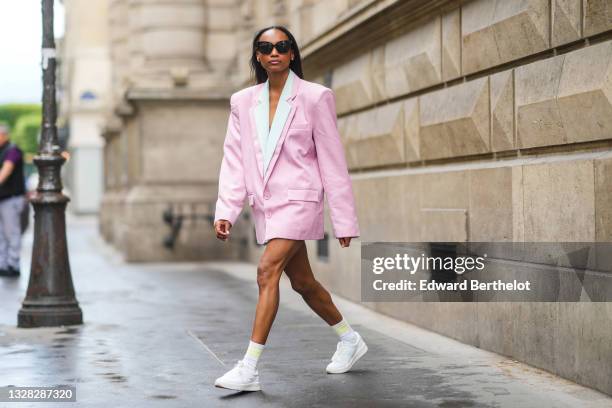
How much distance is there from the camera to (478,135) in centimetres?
861

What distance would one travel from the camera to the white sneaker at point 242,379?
6664 millimetres

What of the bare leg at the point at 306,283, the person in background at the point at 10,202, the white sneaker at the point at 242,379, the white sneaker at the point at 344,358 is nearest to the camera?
the white sneaker at the point at 242,379

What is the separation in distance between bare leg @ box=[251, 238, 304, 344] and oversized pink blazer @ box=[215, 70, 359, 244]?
0.24 ft

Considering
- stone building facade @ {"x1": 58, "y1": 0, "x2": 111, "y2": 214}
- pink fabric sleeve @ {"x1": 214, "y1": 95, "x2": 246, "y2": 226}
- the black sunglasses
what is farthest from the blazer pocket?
stone building facade @ {"x1": 58, "y1": 0, "x2": 111, "y2": 214}

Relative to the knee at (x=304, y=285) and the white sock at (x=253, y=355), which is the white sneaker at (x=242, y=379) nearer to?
the white sock at (x=253, y=355)

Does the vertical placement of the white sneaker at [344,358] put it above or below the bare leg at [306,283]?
below

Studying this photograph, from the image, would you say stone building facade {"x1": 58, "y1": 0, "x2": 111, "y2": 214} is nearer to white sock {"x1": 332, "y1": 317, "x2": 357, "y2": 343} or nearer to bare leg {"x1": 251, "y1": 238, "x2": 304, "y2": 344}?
white sock {"x1": 332, "y1": 317, "x2": 357, "y2": 343}

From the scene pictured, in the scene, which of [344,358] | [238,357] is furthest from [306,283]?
[238,357]

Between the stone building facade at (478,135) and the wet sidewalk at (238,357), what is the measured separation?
27 centimetres

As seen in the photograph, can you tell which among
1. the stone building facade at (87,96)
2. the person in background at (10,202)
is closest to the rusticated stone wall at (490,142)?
the person in background at (10,202)

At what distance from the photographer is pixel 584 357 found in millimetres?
6727

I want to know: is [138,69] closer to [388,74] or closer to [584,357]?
[388,74]

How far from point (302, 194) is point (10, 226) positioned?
31.7ft

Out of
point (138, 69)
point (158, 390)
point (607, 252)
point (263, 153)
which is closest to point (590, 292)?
point (607, 252)
